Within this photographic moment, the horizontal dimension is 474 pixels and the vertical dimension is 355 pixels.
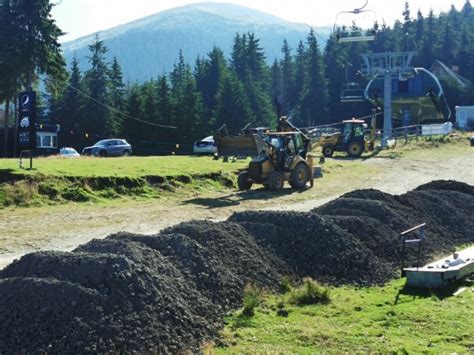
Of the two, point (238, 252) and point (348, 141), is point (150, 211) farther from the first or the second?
point (348, 141)

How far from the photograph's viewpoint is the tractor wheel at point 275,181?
2995 centimetres

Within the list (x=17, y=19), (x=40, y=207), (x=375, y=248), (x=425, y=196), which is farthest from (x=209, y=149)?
(x=375, y=248)

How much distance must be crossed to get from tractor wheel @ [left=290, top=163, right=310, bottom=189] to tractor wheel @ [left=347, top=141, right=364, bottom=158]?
56.8 feet

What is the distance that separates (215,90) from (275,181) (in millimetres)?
69647

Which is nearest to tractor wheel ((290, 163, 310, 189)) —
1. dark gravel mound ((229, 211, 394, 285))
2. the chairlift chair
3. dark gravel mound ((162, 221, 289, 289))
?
dark gravel mound ((229, 211, 394, 285))

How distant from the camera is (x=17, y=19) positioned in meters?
53.1

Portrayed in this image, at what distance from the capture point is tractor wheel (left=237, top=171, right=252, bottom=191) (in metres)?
30.7

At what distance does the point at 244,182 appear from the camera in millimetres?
30766

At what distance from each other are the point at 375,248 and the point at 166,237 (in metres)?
5.02

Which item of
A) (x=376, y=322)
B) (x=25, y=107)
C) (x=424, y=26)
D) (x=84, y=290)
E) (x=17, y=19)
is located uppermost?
(x=424, y=26)

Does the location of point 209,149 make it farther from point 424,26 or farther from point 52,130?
point 424,26

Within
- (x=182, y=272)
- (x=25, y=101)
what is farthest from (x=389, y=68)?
(x=182, y=272)

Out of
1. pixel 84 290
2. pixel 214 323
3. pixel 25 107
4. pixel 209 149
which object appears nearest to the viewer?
pixel 84 290

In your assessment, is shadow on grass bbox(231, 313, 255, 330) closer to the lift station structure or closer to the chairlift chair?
the lift station structure
